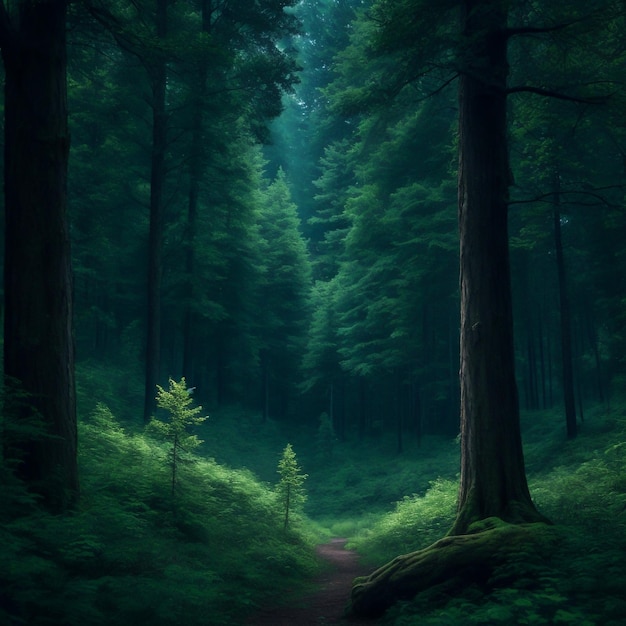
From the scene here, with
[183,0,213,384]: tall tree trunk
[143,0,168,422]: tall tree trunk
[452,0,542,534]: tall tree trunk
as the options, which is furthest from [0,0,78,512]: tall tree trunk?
[143,0,168,422]: tall tree trunk

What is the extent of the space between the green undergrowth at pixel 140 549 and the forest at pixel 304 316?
0.14ft

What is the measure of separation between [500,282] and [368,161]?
69.8ft

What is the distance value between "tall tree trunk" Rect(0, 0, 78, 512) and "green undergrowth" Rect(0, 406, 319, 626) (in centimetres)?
80

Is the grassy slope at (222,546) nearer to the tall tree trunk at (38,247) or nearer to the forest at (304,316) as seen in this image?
the forest at (304,316)

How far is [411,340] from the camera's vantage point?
28250mm

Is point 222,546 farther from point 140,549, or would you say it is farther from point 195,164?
point 195,164

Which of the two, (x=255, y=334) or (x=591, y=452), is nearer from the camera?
(x=591, y=452)

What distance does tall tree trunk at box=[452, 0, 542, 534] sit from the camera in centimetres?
795

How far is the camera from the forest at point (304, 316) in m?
6.50

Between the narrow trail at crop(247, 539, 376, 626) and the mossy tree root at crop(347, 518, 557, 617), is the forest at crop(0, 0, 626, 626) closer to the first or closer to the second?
the mossy tree root at crop(347, 518, 557, 617)

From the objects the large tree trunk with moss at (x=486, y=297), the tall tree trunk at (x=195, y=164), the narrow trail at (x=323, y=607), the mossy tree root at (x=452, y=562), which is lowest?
the narrow trail at (x=323, y=607)

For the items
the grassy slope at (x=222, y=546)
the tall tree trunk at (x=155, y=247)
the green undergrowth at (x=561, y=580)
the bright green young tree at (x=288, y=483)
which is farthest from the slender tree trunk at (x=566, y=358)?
the tall tree trunk at (x=155, y=247)

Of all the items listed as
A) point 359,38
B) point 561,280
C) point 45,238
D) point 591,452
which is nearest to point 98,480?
point 45,238

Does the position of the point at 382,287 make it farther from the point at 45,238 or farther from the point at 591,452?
the point at 45,238
